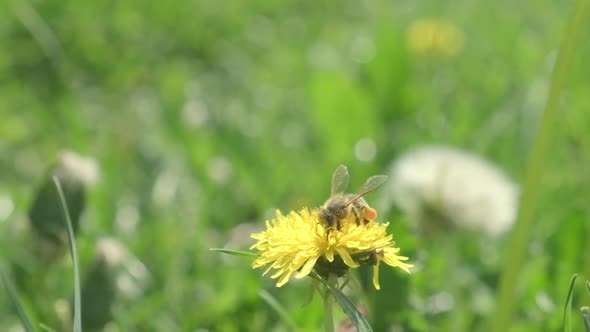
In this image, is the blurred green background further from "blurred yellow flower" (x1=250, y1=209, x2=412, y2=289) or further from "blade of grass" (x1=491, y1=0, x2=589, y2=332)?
"blade of grass" (x1=491, y1=0, x2=589, y2=332)

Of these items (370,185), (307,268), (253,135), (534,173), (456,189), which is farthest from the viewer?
(253,135)

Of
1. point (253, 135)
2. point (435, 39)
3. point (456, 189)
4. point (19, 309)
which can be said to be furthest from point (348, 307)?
point (435, 39)

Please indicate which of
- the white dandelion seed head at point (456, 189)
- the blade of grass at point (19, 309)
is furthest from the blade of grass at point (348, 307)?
the white dandelion seed head at point (456, 189)

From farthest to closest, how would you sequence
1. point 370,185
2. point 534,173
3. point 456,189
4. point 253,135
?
point 253,135 < point 456,189 < point 534,173 < point 370,185

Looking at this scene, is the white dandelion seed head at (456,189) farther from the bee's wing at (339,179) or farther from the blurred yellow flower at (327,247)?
the blurred yellow flower at (327,247)

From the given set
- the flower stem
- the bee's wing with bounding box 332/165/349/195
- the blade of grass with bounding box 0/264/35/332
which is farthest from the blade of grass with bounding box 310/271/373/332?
the blade of grass with bounding box 0/264/35/332

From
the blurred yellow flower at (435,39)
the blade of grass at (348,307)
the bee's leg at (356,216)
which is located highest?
the blurred yellow flower at (435,39)

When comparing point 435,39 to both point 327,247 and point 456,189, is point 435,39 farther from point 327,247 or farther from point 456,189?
point 327,247
